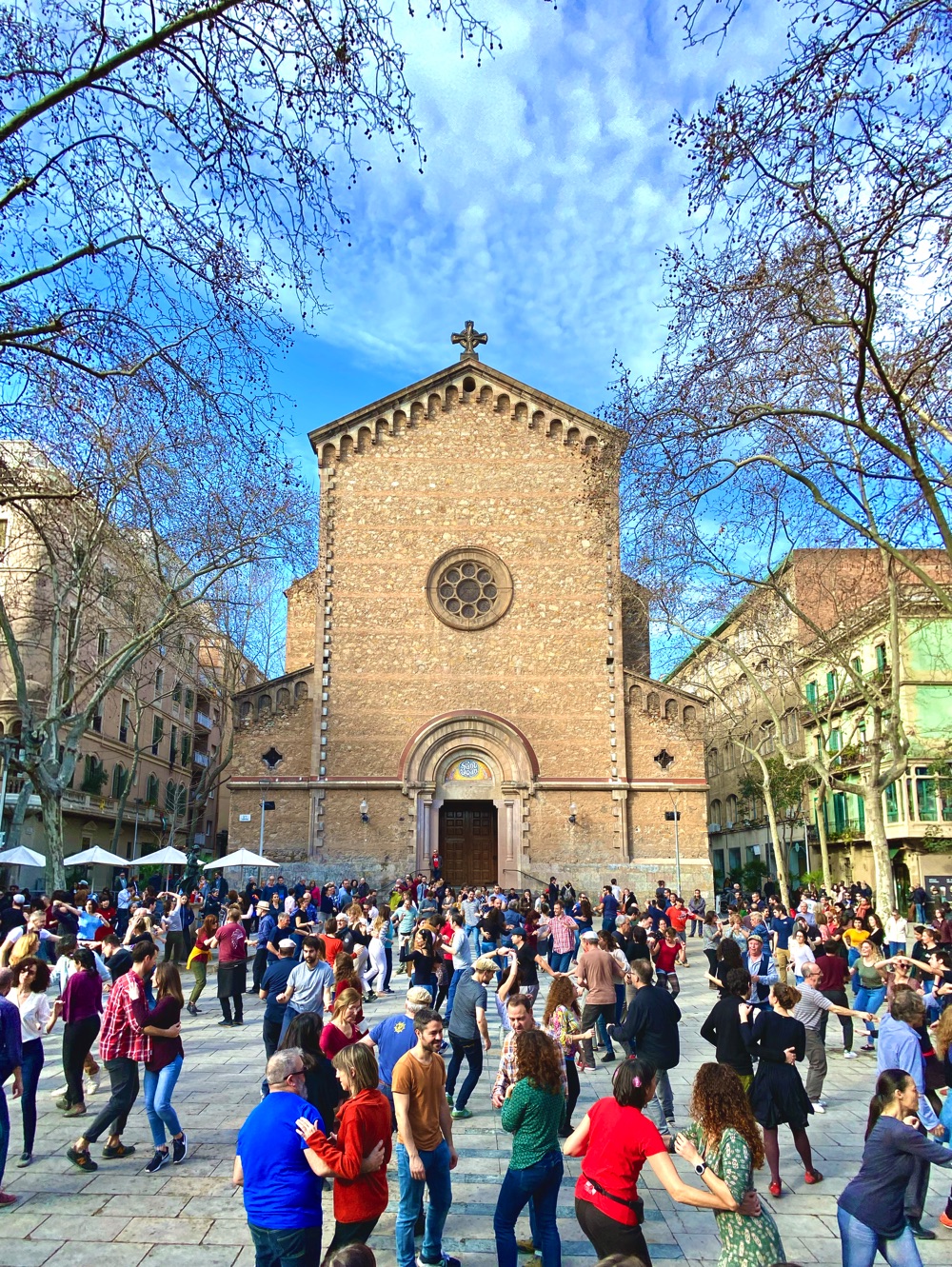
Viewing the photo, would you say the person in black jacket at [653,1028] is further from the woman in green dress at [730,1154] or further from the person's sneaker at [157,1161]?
the person's sneaker at [157,1161]

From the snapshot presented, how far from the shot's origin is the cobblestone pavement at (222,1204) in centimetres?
618

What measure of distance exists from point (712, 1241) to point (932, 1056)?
3.13 m

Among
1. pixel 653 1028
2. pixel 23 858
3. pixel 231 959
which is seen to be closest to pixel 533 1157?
pixel 653 1028

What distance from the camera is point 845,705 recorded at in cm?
3697

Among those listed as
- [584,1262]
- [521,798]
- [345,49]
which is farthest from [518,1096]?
[521,798]

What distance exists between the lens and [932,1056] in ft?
27.8

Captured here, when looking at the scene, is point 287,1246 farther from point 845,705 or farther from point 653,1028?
point 845,705

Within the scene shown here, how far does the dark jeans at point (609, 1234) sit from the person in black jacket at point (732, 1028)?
3373 mm

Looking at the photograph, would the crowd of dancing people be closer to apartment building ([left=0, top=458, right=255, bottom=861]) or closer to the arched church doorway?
apartment building ([left=0, top=458, right=255, bottom=861])

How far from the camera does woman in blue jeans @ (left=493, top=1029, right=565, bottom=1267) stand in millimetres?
5453

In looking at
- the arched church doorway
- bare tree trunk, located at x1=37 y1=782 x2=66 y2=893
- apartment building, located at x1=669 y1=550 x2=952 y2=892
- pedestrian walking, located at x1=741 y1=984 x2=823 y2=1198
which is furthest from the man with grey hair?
the arched church doorway

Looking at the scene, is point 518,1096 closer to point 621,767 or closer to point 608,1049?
point 608,1049

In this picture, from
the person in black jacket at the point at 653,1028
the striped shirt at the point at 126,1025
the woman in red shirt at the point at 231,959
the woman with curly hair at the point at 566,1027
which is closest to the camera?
the striped shirt at the point at 126,1025

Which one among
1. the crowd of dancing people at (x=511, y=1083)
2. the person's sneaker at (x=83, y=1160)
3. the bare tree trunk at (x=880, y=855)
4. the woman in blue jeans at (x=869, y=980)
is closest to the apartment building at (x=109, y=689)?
the crowd of dancing people at (x=511, y=1083)
